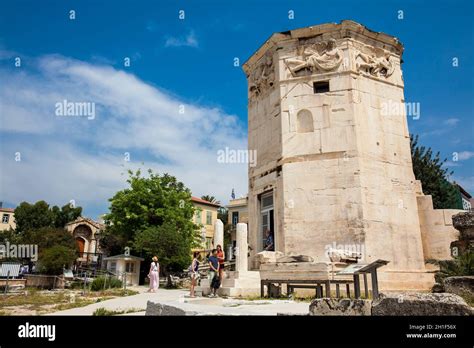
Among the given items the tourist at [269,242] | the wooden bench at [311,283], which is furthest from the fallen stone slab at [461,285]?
the tourist at [269,242]

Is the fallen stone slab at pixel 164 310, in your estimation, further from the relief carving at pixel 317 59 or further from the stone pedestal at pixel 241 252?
the relief carving at pixel 317 59

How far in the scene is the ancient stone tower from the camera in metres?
15.5

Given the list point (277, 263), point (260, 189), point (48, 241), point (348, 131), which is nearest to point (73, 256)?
point (48, 241)

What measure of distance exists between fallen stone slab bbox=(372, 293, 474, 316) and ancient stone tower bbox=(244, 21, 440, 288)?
1105 centimetres

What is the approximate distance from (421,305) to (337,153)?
1253 cm

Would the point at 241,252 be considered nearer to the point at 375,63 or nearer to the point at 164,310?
the point at 164,310

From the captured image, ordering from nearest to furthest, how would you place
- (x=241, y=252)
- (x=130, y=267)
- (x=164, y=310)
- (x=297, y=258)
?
(x=164, y=310)
(x=297, y=258)
(x=241, y=252)
(x=130, y=267)

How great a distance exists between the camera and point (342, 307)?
473 cm

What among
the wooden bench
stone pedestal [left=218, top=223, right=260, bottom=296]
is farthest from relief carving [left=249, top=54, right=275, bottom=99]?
the wooden bench

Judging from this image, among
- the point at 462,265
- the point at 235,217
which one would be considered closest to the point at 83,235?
the point at 235,217

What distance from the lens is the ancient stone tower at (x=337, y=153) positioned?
15.5 m

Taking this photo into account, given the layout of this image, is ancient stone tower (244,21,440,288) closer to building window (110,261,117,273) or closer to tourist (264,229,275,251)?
tourist (264,229,275,251)
